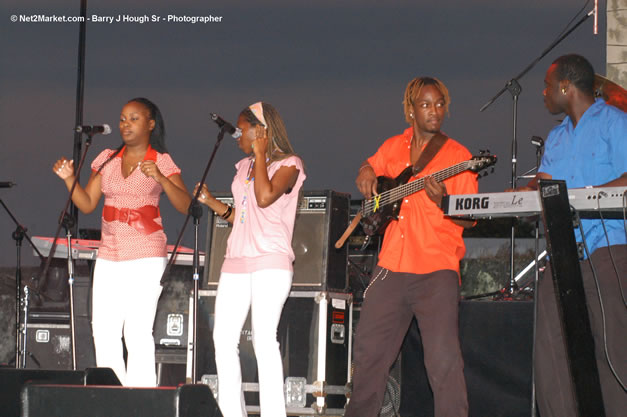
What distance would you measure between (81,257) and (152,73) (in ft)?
15.2

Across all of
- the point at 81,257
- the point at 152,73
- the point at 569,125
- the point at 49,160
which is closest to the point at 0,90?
the point at 49,160

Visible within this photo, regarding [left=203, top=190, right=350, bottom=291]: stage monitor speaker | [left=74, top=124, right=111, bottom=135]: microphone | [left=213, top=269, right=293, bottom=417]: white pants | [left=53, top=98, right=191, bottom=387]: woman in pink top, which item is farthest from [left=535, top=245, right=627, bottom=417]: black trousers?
[left=74, top=124, right=111, bottom=135]: microphone

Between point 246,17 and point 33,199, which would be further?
point 246,17

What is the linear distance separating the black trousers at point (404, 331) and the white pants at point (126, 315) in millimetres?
1306

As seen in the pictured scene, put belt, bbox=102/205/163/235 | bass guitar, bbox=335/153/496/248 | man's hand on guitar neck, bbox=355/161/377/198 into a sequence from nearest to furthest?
bass guitar, bbox=335/153/496/248, man's hand on guitar neck, bbox=355/161/377/198, belt, bbox=102/205/163/235

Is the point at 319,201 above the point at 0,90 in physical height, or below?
below

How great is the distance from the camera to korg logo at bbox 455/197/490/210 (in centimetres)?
329

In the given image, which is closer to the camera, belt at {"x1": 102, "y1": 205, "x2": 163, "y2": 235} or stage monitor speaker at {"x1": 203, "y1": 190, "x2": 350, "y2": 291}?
belt at {"x1": 102, "y1": 205, "x2": 163, "y2": 235}

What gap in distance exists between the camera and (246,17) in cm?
1035

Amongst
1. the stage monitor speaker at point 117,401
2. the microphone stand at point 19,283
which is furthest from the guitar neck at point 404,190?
the microphone stand at point 19,283

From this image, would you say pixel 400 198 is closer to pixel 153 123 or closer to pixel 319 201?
pixel 319 201

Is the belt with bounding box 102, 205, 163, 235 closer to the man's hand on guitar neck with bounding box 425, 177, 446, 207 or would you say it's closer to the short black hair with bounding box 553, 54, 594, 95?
the man's hand on guitar neck with bounding box 425, 177, 446, 207

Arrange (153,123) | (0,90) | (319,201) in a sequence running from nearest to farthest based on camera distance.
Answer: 1. (153,123)
2. (319,201)
3. (0,90)

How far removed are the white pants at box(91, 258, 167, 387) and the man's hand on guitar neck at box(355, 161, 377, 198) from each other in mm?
1345
